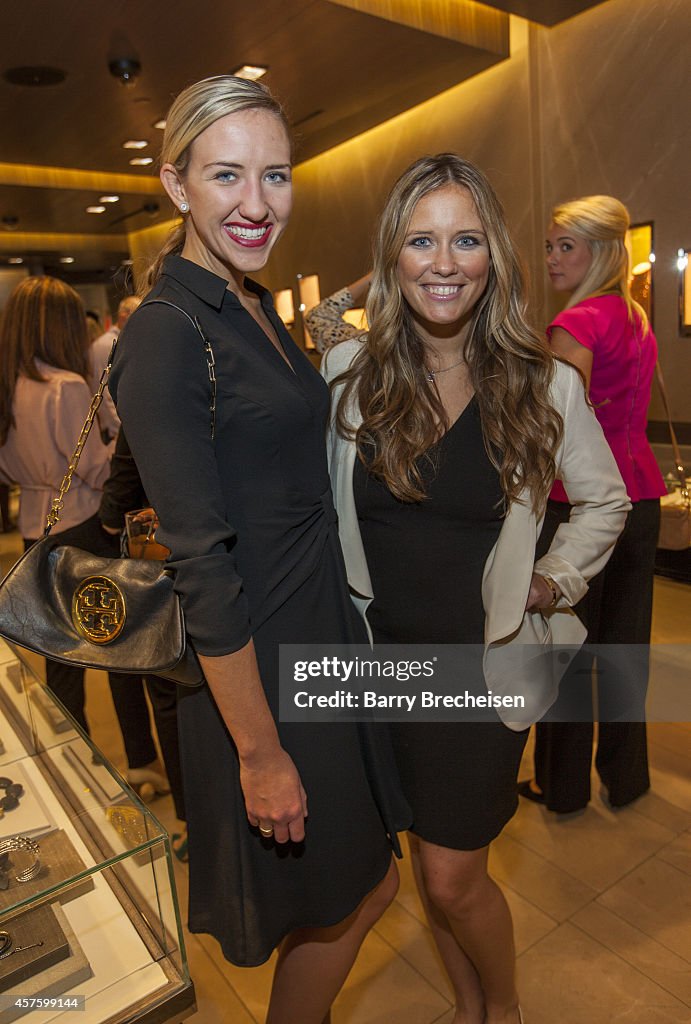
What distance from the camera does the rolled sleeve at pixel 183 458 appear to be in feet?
3.22

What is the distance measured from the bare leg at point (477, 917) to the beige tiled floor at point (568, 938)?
20cm

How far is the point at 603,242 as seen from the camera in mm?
2289

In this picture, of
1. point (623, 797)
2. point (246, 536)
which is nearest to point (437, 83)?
point (623, 797)

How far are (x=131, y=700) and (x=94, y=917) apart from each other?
159cm

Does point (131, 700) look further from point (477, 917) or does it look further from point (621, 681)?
point (621, 681)

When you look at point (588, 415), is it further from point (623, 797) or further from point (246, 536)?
point (623, 797)

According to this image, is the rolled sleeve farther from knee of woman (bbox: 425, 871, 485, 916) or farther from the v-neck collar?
knee of woman (bbox: 425, 871, 485, 916)

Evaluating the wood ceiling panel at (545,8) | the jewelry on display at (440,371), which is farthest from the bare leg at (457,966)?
the wood ceiling panel at (545,8)

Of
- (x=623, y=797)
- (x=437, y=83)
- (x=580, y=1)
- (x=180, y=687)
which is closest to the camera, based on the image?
(x=180, y=687)

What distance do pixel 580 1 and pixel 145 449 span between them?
4191 mm

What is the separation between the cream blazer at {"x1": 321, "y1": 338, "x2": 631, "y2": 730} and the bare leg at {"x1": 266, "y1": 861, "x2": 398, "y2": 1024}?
1.60ft

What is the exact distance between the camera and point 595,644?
2578 mm

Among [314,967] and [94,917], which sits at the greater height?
[94,917]

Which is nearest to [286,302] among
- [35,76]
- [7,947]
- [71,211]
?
[71,211]
